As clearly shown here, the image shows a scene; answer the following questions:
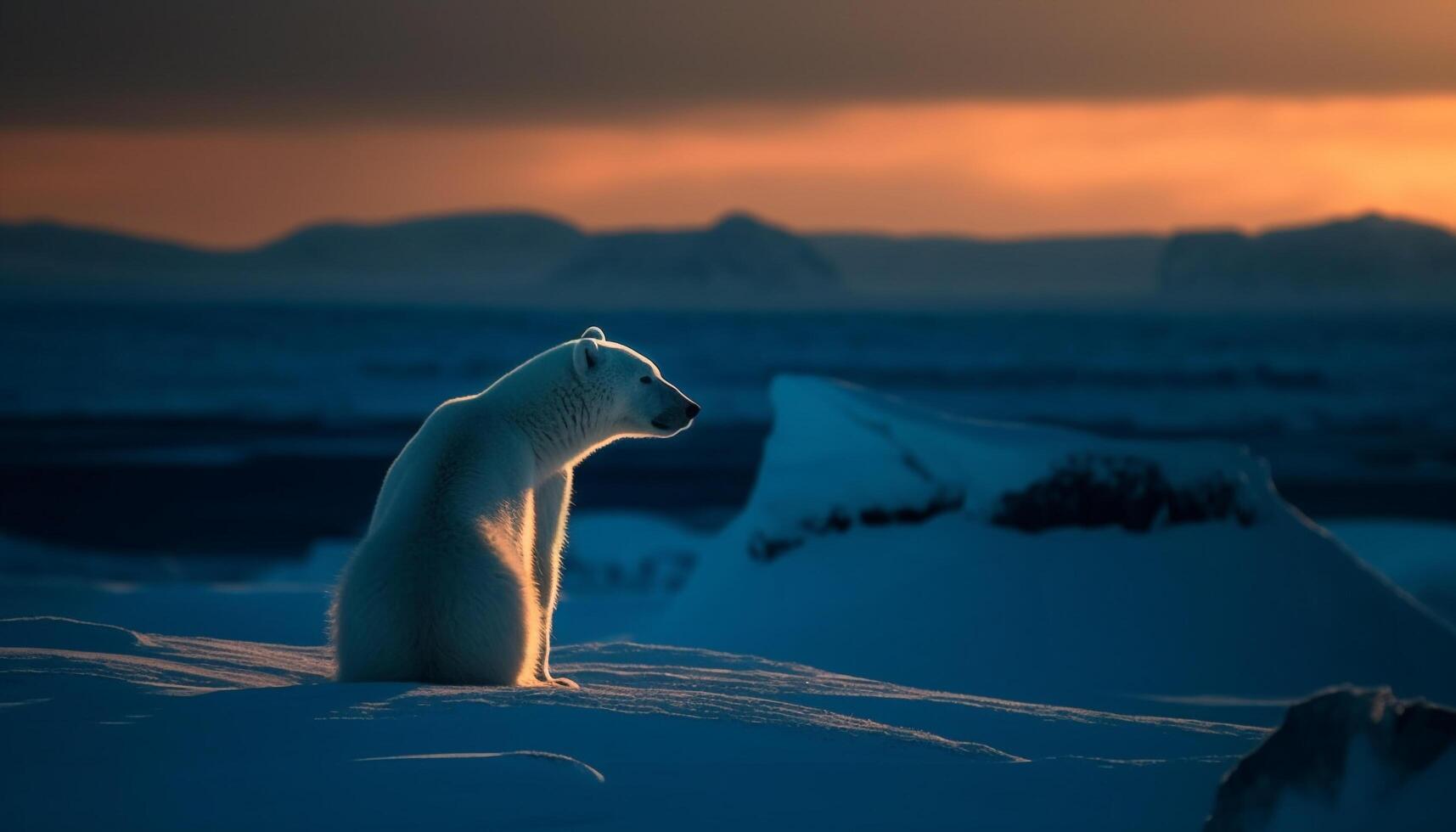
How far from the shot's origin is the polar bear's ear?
5.37 meters

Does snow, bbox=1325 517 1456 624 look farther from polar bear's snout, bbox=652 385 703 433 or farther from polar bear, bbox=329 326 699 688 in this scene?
polar bear, bbox=329 326 699 688

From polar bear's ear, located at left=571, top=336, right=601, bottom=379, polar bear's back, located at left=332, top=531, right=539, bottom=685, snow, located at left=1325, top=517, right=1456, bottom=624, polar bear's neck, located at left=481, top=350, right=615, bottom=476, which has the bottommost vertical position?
polar bear's back, located at left=332, top=531, right=539, bottom=685

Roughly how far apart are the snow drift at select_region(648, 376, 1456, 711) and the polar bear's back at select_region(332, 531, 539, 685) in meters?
4.97

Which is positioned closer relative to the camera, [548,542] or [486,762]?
[486,762]

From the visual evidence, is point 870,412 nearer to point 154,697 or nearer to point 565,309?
point 154,697

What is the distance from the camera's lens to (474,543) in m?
4.57

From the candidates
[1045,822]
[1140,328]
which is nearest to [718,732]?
[1045,822]

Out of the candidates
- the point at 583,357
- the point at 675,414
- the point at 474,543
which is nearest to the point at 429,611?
the point at 474,543

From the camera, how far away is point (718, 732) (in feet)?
13.8

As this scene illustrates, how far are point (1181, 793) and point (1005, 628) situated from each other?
5721 mm

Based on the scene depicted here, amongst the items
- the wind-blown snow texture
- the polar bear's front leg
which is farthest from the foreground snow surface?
the polar bear's front leg

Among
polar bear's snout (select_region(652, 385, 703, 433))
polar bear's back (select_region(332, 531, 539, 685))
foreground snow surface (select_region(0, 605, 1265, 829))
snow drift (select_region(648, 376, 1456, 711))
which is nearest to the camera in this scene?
foreground snow surface (select_region(0, 605, 1265, 829))

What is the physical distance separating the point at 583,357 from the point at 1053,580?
222 inches

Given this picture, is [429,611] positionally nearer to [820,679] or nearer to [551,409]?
[551,409]
